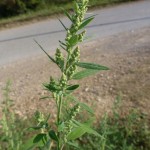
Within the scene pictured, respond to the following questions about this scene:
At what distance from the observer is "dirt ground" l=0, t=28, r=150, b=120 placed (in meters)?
5.65

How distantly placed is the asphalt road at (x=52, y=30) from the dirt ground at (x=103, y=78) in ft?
2.96

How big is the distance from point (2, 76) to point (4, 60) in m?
1.53

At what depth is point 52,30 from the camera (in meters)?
12.1

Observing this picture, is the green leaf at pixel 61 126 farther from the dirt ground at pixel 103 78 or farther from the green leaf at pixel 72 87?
the dirt ground at pixel 103 78

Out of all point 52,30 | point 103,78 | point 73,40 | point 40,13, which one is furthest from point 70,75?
point 40,13

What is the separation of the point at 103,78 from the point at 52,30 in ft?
19.6

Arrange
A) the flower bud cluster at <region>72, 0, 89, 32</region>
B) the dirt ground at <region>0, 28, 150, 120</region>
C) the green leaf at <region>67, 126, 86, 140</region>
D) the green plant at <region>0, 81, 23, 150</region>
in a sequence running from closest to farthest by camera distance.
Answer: the flower bud cluster at <region>72, 0, 89, 32</region> < the green leaf at <region>67, 126, 86, 140</region> < the green plant at <region>0, 81, 23, 150</region> < the dirt ground at <region>0, 28, 150, 120</region>

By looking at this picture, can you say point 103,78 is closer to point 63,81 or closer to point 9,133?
point 9,133

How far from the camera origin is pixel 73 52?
1.71 meters

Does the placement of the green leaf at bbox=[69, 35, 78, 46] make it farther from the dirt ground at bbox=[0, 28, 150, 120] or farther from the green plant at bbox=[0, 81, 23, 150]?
the dirt ground at bbox=[0, 28, 150, 120]

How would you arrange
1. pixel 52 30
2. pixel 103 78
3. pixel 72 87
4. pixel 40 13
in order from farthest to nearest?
pixel 40 13, pixel 52 30, pixel 103 78, pixel 72 87

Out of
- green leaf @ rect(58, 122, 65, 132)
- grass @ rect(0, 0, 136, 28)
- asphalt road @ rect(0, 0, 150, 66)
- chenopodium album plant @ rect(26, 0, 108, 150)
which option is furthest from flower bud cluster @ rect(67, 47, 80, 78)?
grass @ rect(0, 0, 136, 28)

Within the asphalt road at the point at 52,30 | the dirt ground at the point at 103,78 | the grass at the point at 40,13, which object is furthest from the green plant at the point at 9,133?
the grass at the point at 40,13

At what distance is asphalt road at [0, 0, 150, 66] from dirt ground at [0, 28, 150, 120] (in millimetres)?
902
